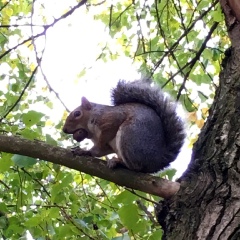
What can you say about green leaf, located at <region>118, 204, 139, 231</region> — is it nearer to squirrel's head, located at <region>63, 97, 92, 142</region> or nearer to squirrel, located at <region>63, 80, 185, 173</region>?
squirrel, located at <region>63, 80, 185, 173</region>

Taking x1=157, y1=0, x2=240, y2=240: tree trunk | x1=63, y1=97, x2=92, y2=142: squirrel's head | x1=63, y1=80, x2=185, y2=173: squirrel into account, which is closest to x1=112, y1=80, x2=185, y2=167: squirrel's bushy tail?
x1=63, y1=80, x2=185, y2=173: squirrel

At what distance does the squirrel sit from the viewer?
1.99 meters

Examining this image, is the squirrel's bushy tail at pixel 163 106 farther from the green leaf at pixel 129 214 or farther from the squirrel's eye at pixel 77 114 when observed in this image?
the green leaf at pixel 129 214

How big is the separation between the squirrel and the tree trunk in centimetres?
47

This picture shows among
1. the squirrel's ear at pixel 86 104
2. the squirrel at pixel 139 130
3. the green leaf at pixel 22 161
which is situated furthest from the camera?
the squirrel's ear at pixel 86 104

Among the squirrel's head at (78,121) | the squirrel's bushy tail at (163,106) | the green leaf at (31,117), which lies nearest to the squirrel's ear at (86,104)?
the squirrel's head at (78,121)

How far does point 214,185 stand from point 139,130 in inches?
30.5

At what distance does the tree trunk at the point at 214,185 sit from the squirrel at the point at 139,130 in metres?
0.47

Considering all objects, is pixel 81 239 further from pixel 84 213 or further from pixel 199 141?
pixel 199 141

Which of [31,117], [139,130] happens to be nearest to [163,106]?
[139,130]

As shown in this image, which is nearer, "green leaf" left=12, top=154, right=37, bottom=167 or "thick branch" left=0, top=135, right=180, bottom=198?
"thick branch" left=0, top=135, right=180, bottom=198

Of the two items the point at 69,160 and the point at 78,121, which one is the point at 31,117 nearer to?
the point at 69,160

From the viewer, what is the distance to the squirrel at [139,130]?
199 cm

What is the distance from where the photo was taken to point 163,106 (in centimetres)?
206
